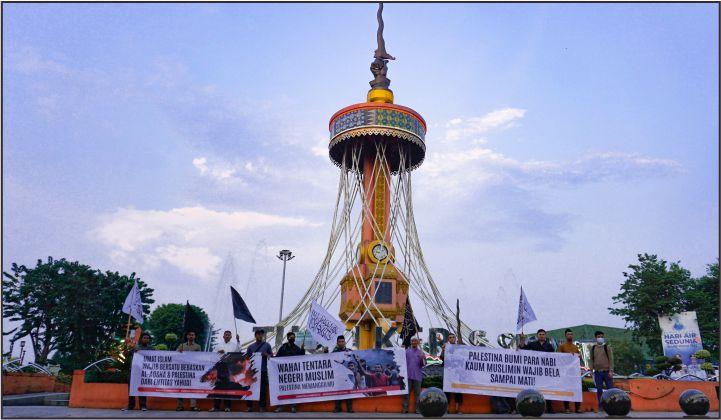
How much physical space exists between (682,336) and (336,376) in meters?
23.2

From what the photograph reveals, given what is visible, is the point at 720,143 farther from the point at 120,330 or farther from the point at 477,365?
the point at 120,330

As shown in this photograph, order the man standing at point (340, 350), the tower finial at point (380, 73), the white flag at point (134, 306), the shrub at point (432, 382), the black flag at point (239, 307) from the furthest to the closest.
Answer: the tower finial at point (380, 73) → the white flag at point (134, 306) → the black flag at point (239, 307) → the shrub at point (432, 382) → the man standing at point (340, 350)

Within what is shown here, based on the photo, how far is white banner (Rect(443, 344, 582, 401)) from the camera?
12430 millimetres

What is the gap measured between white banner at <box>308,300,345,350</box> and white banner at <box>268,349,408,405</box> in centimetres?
121

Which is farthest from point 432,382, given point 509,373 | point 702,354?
point 702,354

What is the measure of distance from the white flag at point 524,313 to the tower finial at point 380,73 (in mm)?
18451

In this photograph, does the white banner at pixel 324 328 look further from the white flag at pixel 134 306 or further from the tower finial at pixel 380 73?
the tower finial at pixel 380 73

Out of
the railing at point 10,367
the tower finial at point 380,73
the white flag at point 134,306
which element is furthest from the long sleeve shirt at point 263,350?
the tower finial at point 380,73

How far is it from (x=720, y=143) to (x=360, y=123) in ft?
57.4

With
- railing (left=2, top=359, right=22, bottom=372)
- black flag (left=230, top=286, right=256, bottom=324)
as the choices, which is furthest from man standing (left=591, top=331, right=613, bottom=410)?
railing (left=2, top=359, right=22, bottom=372)

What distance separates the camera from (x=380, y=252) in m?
29.4

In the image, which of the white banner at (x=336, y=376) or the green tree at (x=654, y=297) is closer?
the white banner at (x=336, y=376)

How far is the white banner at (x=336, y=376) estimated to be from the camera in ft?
40.0

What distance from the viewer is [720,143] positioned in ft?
49.4
